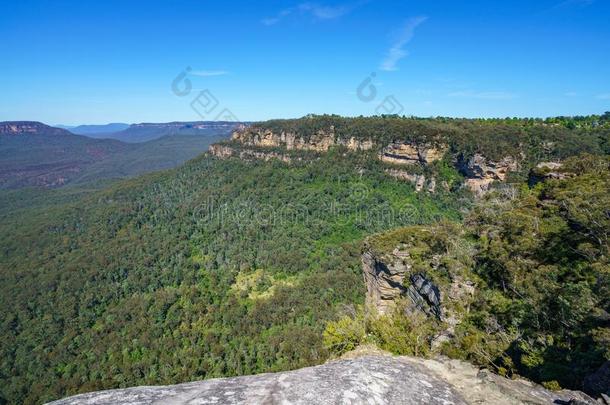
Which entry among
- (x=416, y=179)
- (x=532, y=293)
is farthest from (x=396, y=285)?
(x=416, y=179)

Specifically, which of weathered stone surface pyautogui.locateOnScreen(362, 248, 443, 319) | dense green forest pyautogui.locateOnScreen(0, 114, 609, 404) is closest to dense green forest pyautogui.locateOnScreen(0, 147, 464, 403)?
dense green forest pyautogui.locateOnScreen(0, 114, 609, 404)

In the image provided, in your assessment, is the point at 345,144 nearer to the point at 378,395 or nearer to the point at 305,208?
the point at 305,208

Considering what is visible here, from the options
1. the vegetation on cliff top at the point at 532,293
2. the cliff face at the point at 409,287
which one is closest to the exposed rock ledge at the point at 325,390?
the vegetation on cliff top at the point at 532,293

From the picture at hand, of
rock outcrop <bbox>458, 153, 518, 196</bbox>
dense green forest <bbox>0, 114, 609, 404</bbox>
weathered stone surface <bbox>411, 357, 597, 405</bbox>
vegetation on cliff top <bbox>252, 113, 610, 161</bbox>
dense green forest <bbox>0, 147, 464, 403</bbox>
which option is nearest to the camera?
weathered stone surface <bbox>411, 357, 597, 405</bbox>

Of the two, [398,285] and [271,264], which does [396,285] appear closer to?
[398,285]

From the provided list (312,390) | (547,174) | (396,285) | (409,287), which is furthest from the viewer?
(547,174)

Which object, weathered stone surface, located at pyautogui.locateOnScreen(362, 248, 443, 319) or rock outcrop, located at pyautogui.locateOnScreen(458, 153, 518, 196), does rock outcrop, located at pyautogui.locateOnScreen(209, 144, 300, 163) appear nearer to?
rock outcrop, located at pyautogui.locateOnScreen(458, 153, 518, 196)

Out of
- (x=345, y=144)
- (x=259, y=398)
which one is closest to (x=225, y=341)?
(x=259, y=398)

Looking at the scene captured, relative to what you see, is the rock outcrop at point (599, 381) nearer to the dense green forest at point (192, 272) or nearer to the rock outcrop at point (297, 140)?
the dense green forest at point (192, 272)
